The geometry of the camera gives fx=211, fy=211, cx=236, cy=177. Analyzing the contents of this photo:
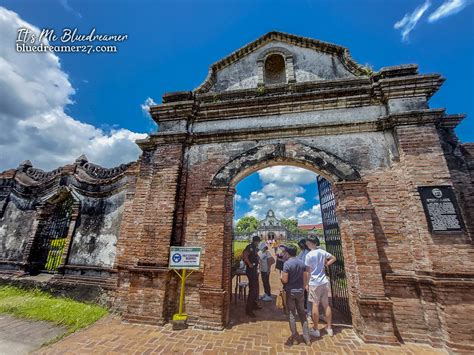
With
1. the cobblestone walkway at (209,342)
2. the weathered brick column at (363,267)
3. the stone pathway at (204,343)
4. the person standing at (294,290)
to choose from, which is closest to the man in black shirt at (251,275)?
the cobblestone walkway at (209,342)

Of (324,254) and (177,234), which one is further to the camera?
(177,234)

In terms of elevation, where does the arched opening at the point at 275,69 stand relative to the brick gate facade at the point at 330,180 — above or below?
above

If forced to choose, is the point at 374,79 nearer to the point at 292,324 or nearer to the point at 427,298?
the point at 427,298

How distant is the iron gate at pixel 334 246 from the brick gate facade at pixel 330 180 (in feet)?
2.83

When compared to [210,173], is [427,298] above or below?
below

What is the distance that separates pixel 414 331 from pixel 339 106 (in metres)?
5.22

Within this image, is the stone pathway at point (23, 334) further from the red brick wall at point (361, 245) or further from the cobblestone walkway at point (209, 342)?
the red brick wall at point (361, 245)

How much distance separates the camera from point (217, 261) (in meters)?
4.95

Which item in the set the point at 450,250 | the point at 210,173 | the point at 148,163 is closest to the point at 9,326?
the point at 148,163

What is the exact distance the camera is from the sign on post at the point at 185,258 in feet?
15.7

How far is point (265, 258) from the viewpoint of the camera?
7055mm

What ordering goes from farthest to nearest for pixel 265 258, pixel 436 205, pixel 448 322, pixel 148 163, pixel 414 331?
pixel 265 258
pixel 148 163
pixel 436 205
pixel 414 331
pixel 448 322

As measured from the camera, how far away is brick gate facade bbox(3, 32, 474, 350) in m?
4.16

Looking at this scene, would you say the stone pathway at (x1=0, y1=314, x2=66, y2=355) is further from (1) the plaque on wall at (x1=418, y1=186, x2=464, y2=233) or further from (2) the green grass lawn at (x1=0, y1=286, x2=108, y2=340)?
(1) the plaque on wall at (x1=418, y1=186, x2=464, y2=233)
